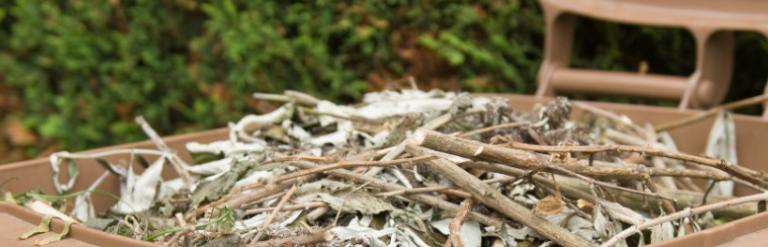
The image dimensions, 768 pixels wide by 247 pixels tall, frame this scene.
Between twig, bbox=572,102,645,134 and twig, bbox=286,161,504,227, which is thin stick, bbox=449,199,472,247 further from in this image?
twig, bbox=572,102,645,134

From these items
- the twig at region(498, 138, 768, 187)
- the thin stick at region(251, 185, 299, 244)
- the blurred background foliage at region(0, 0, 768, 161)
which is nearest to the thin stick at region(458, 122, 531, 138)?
the twig at region(498, 138, 768, 187)

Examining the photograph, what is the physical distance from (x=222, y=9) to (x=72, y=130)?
0.64 metres

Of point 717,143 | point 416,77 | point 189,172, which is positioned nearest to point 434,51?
point 416,77

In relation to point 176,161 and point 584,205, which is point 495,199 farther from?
point 176,161

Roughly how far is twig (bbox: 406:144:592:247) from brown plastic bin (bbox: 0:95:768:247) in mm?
188

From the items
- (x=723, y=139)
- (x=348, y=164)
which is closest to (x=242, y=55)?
(x=723, y=139)

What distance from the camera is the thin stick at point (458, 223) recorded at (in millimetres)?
1239

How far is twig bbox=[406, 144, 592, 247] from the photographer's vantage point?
4.39 feet

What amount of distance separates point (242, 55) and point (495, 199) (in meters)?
2.31

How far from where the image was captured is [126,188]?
1770 mm

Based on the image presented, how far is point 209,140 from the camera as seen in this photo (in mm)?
1901

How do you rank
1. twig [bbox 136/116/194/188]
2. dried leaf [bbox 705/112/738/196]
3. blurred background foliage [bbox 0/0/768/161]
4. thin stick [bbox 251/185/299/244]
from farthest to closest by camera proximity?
blurred background foliage [bbox 0/0/768/161] → dried leaf [bbox 705/112/738/196] → twig [bbox 136/116/194/188] → thin stick [bbox 251/185/299/244]

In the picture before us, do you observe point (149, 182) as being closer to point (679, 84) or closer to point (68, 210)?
point (68, 210)

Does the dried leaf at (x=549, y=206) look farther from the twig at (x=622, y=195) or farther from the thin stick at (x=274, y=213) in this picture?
the thin stick at (x=274, y=213)
